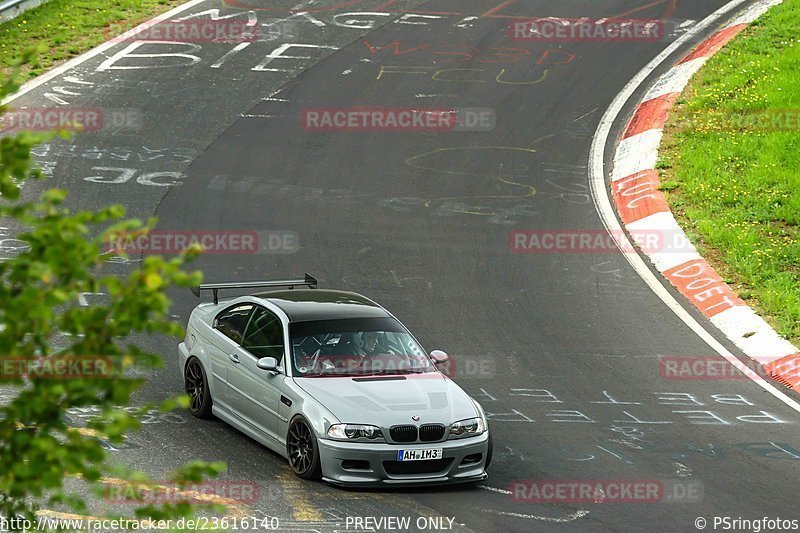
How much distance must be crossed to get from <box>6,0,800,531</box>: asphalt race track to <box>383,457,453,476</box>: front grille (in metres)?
0.23

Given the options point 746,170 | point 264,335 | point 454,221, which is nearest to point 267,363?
point 264,335

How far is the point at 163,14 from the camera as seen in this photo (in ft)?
82.3

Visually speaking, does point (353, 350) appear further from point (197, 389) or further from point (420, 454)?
point (197, 389)

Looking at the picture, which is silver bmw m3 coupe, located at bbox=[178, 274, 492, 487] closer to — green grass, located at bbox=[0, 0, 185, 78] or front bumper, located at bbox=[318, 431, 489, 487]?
front bumper, located at bbox=[318, 431, 489, 487]

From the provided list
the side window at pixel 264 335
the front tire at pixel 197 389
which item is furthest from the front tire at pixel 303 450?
the front tire at pixel 197 389

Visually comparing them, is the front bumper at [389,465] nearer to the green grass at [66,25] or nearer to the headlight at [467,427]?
the headlight at [467,427]

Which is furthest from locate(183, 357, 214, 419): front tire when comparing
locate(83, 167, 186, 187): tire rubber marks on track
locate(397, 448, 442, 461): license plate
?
locate(83, 167, 186, 187): tire rubber marks on track

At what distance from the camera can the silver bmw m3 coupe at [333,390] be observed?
9688mm

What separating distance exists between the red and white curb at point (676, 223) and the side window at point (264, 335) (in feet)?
19.3

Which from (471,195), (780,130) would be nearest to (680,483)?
(471,195)

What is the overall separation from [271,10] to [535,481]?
18.1 metres

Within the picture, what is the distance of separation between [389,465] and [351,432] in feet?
1.42

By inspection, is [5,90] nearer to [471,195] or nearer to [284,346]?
[284,346]

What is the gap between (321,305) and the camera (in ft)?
37.3
